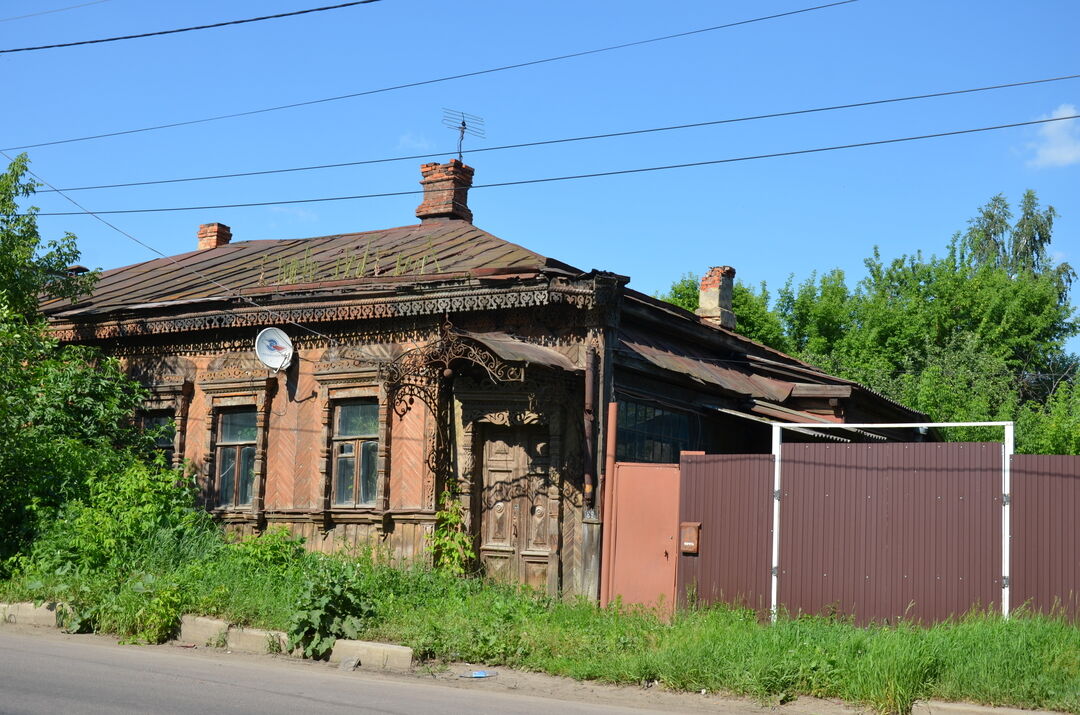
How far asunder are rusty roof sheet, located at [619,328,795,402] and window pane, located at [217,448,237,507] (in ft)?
22.5

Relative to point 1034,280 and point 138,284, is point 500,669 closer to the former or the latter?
point 138,284

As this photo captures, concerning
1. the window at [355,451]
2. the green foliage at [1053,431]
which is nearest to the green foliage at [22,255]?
the window at [355,451]

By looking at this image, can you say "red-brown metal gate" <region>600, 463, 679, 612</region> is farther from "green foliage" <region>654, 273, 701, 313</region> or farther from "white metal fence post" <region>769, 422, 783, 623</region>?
"green foliage" <region>654, 273, 701, 313</region>

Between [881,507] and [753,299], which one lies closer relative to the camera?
[881,507]

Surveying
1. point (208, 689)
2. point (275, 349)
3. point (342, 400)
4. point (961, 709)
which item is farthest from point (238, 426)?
point (961, 709)

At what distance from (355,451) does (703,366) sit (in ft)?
18.1

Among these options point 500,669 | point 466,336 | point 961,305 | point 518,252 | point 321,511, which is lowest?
point 500,669

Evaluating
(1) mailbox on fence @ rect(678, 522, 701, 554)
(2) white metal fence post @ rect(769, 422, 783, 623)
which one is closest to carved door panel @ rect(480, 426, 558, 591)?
(1) mailbox on fence @ rect(678, 522, 701, 554)

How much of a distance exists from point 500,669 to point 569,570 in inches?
131

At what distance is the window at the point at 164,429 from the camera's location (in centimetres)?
1814

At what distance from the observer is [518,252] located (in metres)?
16.5

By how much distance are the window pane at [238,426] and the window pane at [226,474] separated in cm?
21

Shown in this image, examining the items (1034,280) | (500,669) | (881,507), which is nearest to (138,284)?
(500,669)

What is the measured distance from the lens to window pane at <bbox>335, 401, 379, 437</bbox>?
15.9 metres
